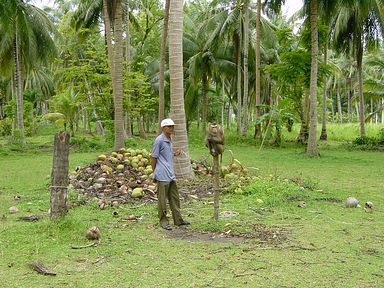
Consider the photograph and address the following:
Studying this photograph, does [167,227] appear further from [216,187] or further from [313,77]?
[313,77]

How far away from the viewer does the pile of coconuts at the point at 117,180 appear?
9.03 m

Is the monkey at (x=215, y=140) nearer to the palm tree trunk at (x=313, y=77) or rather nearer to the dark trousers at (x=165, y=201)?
the dark trousers at (x=165, y=201)

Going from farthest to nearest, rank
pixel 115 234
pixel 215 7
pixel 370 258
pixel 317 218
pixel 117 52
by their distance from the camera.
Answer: pixel 215 7 → pixel 117 52 → pixel 317 218 → pixel 115 234 → pixel 370 258

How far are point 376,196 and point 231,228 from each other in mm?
4124

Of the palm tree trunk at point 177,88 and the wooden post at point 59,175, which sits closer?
the wooden post at point 59,175

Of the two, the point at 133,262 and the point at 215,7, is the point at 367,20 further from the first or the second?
the point at 133,262

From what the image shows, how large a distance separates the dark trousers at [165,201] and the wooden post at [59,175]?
4.51 feet

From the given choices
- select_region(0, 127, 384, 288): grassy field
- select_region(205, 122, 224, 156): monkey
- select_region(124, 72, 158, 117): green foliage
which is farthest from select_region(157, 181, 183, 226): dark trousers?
select_region(124, 72, 158, 117): green foliage

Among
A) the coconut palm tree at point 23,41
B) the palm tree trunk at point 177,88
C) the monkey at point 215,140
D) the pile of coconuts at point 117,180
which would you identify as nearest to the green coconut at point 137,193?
the pile of coconuts at point 117,180

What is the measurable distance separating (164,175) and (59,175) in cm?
151

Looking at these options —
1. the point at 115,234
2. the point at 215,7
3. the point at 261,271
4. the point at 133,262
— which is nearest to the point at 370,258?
the point at 261,271

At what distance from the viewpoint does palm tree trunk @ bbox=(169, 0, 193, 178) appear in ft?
34.7

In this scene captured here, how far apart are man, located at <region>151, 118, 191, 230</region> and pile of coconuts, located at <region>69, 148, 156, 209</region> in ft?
5.45

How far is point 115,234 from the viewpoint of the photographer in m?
6.52
